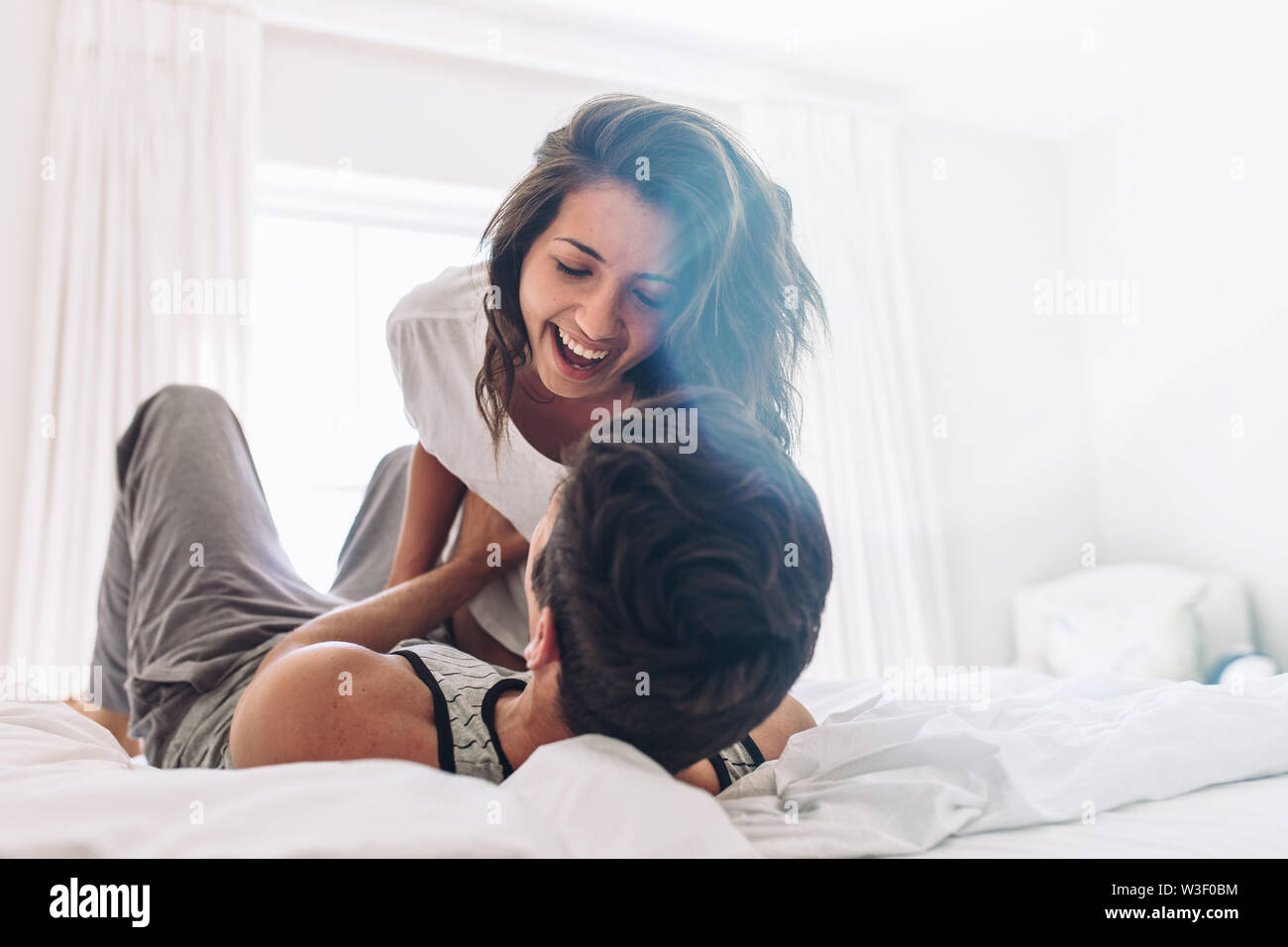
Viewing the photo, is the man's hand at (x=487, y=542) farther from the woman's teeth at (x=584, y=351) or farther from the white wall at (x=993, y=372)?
the white wall at (x=993, y=372)

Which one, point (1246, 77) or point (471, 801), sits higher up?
point (1246, 77)

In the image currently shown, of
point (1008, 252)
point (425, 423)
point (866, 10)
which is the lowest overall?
point (425, 423)

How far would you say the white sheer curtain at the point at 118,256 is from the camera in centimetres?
240

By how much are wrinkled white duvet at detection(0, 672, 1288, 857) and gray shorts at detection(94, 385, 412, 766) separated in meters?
0.14

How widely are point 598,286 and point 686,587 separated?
54cm

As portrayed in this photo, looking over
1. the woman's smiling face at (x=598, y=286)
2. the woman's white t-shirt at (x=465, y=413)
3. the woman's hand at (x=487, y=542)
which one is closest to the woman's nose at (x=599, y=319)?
the woman's smiling face at (x=598, y=286)

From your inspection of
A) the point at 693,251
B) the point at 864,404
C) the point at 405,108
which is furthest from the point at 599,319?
the point at 864,404

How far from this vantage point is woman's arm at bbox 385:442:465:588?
4.62 feet

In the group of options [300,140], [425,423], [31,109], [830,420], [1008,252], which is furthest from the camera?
[1008,252]

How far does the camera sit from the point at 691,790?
24.4 inches

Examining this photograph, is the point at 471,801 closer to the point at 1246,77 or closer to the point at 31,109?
the point at 31,109
